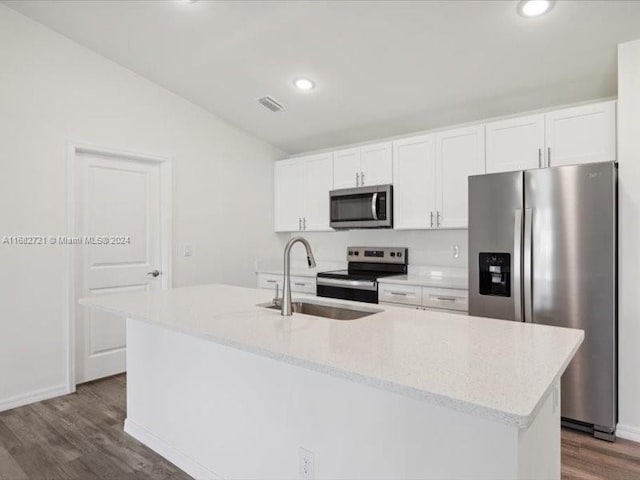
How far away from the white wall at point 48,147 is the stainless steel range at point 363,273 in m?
1.38

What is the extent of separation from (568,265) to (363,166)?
80.2 inches

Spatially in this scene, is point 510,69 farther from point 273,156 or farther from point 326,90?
point 273,156

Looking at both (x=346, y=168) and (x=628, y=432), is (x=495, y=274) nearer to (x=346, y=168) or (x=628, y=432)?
(x=628, y=432)

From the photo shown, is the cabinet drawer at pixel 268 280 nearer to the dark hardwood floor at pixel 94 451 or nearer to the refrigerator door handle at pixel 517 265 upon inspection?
the dark hardwood floor at pixel 94 451

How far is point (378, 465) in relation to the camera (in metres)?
1.35

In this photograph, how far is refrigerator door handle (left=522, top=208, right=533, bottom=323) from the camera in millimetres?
2539

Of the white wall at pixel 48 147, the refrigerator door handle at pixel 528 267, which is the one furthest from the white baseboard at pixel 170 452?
the refrigerator door handle at pixel 528 267

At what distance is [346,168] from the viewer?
160 inches

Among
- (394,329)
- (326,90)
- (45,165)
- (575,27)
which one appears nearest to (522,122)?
(575,27)

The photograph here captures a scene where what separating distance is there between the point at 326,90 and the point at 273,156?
1.56m

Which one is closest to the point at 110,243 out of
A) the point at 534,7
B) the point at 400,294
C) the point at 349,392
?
the point at 400,294

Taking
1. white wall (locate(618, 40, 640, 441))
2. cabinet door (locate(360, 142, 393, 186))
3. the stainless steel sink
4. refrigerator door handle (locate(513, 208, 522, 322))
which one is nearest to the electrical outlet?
the stainless steel sink

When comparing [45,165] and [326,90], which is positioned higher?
[326,90]

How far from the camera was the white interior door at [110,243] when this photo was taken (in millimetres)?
3348
